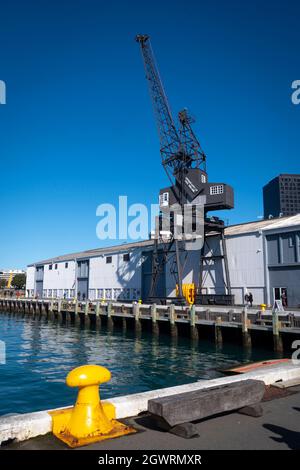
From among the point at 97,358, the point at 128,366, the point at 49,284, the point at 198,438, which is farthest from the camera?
the point at 49,284

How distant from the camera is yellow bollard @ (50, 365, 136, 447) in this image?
5555 millimetres

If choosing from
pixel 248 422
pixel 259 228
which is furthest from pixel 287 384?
pixel 259 228

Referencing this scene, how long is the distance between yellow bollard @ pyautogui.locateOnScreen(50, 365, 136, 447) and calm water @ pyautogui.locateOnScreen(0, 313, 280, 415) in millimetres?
6348

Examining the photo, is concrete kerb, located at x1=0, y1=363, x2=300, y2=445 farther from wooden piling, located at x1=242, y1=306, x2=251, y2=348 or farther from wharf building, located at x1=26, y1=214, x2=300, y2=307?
wharf building, located at x1=26, y1=214, x2=300, y2=307

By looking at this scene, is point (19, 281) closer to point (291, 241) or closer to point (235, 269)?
point (235, 269)

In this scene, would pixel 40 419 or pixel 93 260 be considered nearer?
pixel 40 419

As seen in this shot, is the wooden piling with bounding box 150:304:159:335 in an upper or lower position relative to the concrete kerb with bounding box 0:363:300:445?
lower

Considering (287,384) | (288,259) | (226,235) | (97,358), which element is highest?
(226,235)

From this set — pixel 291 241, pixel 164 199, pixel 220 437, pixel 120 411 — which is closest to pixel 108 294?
pixel 164 199

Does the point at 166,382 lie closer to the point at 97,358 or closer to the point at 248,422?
the point at 97,358

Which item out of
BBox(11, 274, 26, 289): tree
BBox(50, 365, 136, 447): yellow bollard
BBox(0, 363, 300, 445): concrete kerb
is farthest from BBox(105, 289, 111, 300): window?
BBox(11, 274, 26, 289): tree

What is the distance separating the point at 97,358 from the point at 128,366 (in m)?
3.23

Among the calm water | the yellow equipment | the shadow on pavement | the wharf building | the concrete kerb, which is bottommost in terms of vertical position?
the calm water

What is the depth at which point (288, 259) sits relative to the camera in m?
35.4
